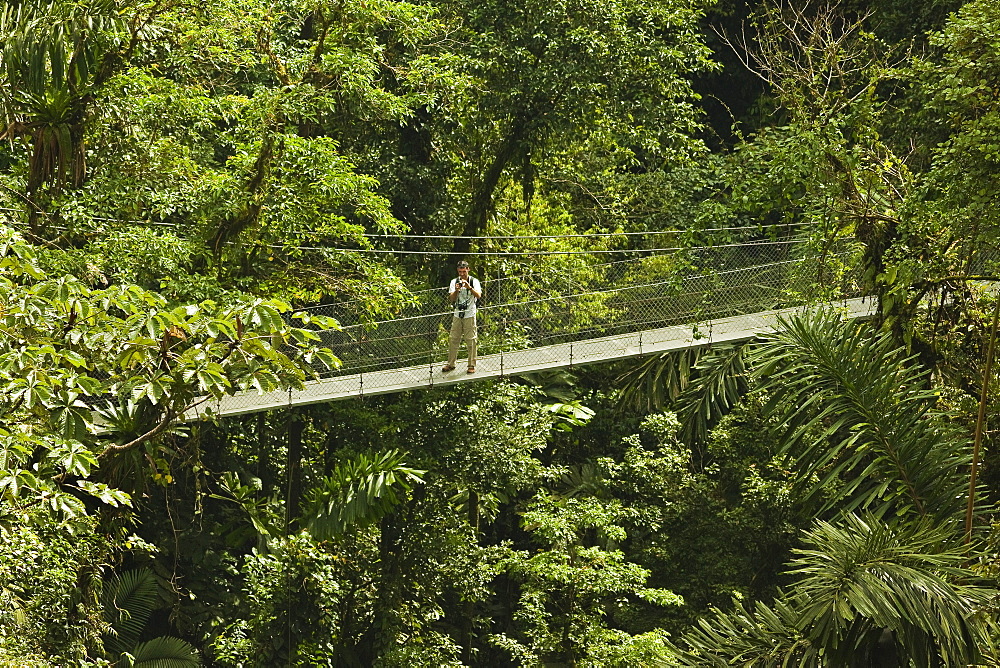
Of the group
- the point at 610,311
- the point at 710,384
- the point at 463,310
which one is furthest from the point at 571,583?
the point at 710,384

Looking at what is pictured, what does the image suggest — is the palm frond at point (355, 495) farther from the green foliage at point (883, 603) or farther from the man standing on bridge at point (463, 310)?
the green foliage at point (883, 603)

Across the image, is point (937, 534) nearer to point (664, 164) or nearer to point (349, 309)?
point (349, 309)

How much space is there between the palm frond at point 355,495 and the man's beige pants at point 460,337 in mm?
909

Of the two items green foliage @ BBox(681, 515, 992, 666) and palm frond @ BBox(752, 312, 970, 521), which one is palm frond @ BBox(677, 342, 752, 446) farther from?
green foliage @ BBox(681, 515, 992, 666)

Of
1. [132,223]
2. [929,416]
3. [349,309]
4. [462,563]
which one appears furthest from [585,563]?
[929,416]

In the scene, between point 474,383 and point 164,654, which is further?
point 474,383

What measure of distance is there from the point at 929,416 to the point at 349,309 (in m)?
4.81

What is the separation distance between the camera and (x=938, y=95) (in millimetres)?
4223

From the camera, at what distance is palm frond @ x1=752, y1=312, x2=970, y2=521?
12.6ft

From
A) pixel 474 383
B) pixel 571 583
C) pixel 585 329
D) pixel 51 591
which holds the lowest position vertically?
pixel 571 583

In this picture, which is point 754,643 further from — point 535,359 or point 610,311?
point 610,311

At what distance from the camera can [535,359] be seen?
8.04 metres

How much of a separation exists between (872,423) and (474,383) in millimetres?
5762

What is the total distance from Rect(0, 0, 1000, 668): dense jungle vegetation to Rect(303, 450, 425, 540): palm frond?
31mm
